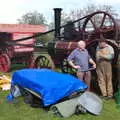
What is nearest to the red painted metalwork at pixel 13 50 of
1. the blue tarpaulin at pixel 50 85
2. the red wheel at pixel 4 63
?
the red wheel at pixel 4 63

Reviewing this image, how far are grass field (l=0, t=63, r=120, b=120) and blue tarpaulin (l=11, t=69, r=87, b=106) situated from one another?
30 centimetres

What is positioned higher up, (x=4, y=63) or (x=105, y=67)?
(x=105, y=67)

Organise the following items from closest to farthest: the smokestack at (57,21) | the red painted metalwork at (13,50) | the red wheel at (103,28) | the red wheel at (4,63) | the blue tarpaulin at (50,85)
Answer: the blue tarpaulin at (50,85)
the red wheel at (103,28)
the smokestack at (57,21)
the red wheel at (4,63)
the red painted metalwork at (13,50)

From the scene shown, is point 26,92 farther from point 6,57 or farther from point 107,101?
point 6,57

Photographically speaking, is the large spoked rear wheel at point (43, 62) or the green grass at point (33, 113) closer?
the green grass at point (33, 113)

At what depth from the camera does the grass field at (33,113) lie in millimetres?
7531

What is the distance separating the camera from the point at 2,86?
10.6 meters

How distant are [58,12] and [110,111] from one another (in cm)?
597

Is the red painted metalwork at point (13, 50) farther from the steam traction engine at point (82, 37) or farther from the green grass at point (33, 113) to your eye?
the green grass at point (33, 113)

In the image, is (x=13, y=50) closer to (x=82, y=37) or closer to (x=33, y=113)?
(x=82, y=37)

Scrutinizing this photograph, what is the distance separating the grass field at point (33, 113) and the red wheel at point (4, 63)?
6101 mm

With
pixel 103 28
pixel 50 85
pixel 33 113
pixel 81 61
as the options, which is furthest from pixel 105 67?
pixel 33 113

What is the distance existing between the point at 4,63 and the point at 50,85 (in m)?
7.43

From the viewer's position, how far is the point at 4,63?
14953 millimetres
